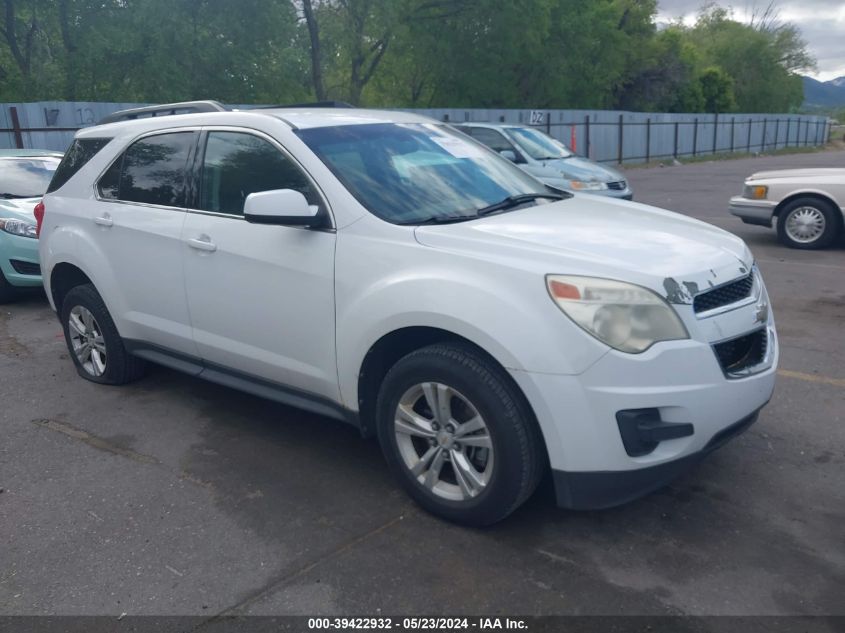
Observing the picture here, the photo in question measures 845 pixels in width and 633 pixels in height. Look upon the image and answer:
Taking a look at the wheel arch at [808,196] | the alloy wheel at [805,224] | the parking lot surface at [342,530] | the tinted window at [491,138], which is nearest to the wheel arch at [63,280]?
the parking lot surface at [342,530]

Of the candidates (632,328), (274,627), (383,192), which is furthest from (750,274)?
(274,627)

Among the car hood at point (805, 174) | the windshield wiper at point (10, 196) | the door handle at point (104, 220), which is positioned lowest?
the car hood at point (805, 174)

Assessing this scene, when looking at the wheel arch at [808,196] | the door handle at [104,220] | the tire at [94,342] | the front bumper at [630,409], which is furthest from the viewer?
the wheel arch at [808,196]

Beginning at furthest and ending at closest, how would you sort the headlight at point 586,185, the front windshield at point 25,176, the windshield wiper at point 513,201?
the headlight at point 586,185, the front windshield at point 25,176, the windshield wiper at point 513,201

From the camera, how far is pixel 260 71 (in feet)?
99.1

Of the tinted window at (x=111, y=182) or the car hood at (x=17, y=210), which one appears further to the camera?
the car hood at (x=17, y=210)

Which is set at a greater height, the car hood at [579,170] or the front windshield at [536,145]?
the front windshield at [536,145]

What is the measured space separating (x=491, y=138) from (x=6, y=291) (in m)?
7.20

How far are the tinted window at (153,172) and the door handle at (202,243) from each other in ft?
1.03

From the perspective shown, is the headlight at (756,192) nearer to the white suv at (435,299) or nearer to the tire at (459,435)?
the white suv at (435,299)

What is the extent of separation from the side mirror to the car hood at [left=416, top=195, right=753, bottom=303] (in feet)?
1.90

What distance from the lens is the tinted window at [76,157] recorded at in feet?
17.6

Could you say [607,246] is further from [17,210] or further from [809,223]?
[809,223]

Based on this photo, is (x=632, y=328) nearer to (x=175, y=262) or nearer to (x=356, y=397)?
(x=356, y=397)
